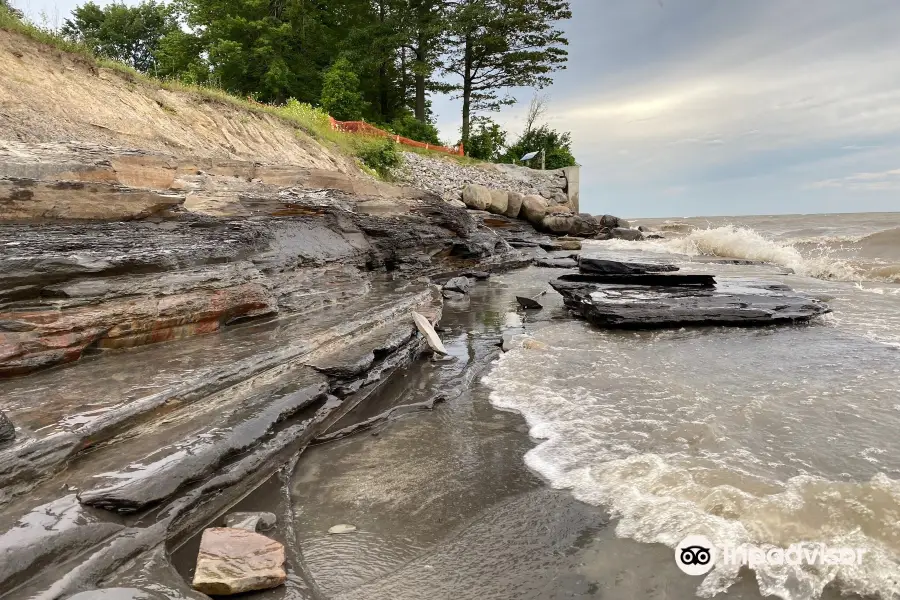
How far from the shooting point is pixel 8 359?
3.54 metres

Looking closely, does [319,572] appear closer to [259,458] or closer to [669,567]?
[259,458]

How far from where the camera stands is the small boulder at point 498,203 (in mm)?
21922

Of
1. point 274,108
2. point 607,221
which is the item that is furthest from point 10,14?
point 607,221

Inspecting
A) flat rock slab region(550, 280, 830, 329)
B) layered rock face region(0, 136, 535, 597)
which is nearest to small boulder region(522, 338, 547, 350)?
layered rock face region(0, 136, 535, 597)

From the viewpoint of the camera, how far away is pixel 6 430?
2.49 meters

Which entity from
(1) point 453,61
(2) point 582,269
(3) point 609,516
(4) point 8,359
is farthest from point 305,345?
(1) point 453,61

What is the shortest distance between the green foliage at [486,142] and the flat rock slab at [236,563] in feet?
105

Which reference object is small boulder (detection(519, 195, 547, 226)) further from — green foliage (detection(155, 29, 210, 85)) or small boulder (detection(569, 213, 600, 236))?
green foliage (detection(155, 29, 210, 85))

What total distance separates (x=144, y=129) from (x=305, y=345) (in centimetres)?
791

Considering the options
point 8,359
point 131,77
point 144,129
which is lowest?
point 8,359

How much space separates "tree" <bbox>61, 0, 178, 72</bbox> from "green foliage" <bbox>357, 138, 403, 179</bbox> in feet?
85.2

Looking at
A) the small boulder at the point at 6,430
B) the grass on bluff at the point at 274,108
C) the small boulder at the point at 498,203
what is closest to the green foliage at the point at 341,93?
the grass on bluff at the point at 274,108

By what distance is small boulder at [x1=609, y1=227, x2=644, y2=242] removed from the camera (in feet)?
78.8

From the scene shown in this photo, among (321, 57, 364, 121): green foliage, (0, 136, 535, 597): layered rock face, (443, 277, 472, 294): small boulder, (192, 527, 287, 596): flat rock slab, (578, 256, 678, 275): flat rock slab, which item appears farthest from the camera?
(321, 57, 364, 121): green foliage
